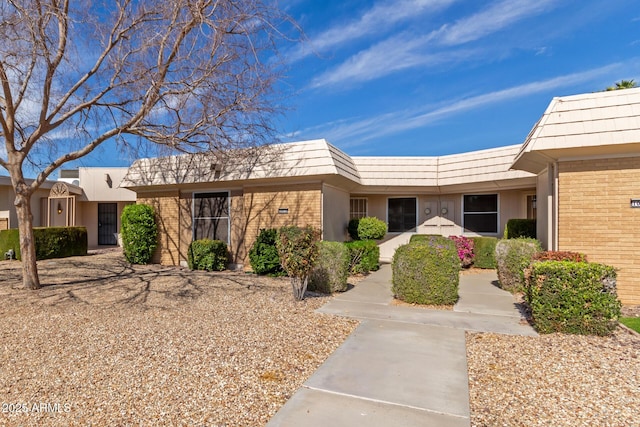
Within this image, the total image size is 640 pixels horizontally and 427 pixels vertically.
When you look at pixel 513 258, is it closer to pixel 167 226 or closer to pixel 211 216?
pixel 211 216

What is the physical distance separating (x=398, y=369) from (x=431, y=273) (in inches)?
122

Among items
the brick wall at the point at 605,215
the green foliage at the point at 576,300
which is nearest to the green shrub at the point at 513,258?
the brick wall at the point at 605,215

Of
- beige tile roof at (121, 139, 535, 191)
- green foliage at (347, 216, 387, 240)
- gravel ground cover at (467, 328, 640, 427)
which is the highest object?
beige tile roof at (121, 139, 535, 191)

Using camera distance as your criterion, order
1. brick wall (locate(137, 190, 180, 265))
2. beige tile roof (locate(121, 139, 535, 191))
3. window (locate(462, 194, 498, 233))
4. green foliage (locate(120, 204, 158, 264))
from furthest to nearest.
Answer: window (locate(462, 194, 498, 233)) < brick wall (locate(137, 190, 180, 265)) < green foliage (locate(120, 204, 158, 264)) < beige tile roof (locate(121, 139, 535, 191))

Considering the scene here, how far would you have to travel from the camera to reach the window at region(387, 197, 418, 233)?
14273 millimetres

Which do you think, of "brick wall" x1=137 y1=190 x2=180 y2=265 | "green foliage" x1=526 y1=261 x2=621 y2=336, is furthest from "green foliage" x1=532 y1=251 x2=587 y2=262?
"brick wall" x1=137 y1=190 x2=180 y2=265

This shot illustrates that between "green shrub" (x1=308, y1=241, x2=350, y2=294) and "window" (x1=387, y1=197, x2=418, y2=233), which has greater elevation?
"window" (x1=387, y1=197, x2=418, y2=233)

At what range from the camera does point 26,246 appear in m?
7.99

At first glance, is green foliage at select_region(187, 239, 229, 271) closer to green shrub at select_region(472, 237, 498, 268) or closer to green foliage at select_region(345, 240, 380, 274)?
green foliage at select_region(345, 240, 380, 274)

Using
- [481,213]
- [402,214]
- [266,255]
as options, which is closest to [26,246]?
[266,255]

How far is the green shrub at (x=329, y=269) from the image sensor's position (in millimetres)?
7840

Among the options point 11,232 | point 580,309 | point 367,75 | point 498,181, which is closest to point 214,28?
point 367,75

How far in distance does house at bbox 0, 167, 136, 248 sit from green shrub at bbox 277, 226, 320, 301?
15.0 m

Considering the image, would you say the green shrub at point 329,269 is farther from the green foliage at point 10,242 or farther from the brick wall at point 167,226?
the green foliage at point 10,242
